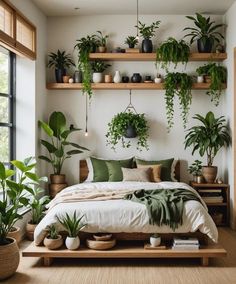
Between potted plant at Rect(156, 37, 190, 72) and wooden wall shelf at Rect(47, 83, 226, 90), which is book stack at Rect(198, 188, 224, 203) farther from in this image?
potted plant at Rect(156, 37, 190, 72)

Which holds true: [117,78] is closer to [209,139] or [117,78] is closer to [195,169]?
[209,139]

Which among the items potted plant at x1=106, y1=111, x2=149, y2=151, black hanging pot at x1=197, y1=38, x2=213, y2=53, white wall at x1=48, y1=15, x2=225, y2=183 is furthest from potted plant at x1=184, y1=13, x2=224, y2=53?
potted plant at x1=106, y1=111, x2=149, y2=151

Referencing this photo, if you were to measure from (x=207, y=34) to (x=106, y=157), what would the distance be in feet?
8.46

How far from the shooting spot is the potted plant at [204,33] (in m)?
6.20

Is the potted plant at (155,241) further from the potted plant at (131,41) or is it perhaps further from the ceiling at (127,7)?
the ceiling at (127,7)

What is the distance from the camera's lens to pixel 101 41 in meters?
6.47

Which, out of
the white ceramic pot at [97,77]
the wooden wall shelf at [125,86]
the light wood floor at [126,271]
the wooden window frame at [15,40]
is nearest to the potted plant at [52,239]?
the light wood floor at [126,271]

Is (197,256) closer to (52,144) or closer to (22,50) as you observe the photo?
(52,144)

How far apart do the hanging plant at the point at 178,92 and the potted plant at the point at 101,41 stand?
3.69 feet

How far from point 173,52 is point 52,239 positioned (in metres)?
3.49

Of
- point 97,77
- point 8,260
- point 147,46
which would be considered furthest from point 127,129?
point 8,260

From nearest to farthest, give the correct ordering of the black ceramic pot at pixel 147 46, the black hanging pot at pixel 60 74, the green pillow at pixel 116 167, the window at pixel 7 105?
the window at pixel 7 105, the green pillow at pixel 116 167, the black ceramic pot at pixel 147 46, the black hanging pot at pixel 60 74

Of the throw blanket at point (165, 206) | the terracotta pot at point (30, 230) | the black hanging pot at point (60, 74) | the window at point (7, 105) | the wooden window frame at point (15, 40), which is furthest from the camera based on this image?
the black hanging pot at point (60, 74)

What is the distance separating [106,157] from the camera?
654cm
